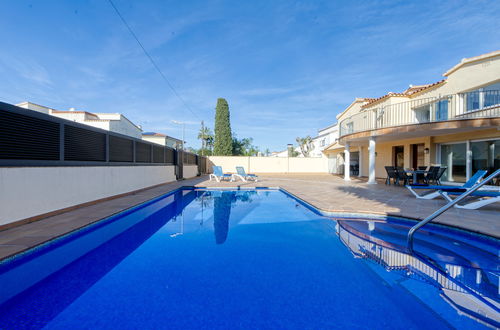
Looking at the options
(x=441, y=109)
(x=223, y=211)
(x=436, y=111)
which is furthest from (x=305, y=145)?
(x=223, y=211)

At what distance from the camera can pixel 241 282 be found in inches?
105

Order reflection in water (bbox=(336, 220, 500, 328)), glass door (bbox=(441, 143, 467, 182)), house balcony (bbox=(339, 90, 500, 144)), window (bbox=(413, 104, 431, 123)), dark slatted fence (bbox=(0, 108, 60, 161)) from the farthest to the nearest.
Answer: window (bbox=(413, 104, 431, 123)), glass door (bbox=(441, 143, 467, 182)), house balcony (bbox=(339, 90, 500, 144)), dark slatted fence (bbox=(0, 108, 60, 161)), reflection in water (bbox=(336, 220, 500, 328))

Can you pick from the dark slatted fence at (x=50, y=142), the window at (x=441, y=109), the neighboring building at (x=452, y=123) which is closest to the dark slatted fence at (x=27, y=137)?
the dark slatted fence at (x=50, y=142)

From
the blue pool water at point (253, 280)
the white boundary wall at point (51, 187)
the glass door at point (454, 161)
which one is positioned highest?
the glass door at point (454, 161)

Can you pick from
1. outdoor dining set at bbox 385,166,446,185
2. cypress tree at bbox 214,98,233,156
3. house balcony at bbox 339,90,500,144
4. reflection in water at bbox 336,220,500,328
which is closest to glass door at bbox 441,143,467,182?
outdoor dining set at bbox 385,166,446,185

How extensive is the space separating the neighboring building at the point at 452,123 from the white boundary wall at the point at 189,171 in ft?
34.0

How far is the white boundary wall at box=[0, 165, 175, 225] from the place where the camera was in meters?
3.84

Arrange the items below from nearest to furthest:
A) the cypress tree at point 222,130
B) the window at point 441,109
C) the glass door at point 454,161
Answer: the glass door at point 454,161, the window at point 441,109, the cypress tree at point 222,130

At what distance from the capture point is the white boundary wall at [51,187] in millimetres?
3836

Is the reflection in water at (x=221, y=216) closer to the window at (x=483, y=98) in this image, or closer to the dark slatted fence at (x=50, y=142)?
the dark slatted fence at (x=50, y=142)

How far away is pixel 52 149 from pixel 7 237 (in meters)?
2.08

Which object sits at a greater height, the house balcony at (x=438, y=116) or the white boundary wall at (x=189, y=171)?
the house balcony at (x=438, y=116)

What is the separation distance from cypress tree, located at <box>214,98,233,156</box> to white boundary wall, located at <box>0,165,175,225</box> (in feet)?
71.9

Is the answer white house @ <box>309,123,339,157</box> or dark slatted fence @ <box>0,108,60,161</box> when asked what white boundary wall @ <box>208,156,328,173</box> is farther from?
dark slatted fence @ <box>0,108,60,161</box>
